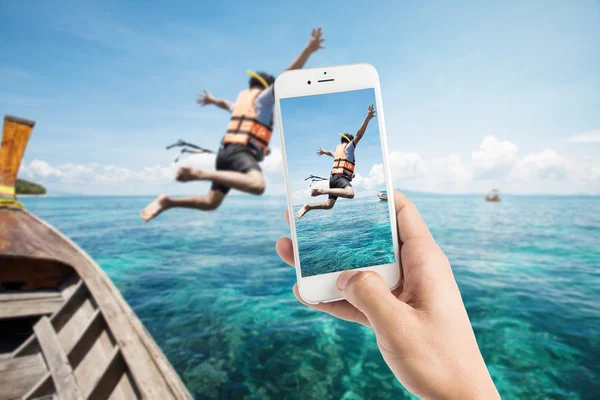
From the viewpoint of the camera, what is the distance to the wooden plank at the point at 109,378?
10.9 ft

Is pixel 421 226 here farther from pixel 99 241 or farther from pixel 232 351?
pixel 99 241

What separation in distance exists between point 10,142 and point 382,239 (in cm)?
1052

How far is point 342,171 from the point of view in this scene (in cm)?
171

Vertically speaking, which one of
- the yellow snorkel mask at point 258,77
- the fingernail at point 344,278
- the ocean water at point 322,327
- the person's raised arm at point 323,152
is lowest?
the ocean water at point 322,327

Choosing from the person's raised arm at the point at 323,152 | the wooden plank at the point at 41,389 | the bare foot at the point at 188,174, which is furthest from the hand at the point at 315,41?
the wooden plank at the point at 41,389

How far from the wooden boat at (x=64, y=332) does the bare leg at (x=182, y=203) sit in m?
1.62

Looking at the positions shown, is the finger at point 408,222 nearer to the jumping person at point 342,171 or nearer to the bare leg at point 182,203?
the jumping person at point 342,171

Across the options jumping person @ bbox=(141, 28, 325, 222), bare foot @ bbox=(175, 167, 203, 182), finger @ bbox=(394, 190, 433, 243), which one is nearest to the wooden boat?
jumping person @ bbox=(141, 28, 325, 222)

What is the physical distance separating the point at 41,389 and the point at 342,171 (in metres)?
4.38

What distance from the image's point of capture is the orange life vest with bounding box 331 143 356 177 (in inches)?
66.2

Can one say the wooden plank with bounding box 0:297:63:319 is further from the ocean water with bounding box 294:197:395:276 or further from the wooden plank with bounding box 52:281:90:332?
the ocean water with bounding box 294:197:395:276

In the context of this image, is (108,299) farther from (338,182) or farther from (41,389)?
(338,182)

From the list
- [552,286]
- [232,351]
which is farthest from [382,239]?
[552,286]

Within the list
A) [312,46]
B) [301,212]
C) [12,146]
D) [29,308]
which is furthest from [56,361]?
[12,146]
